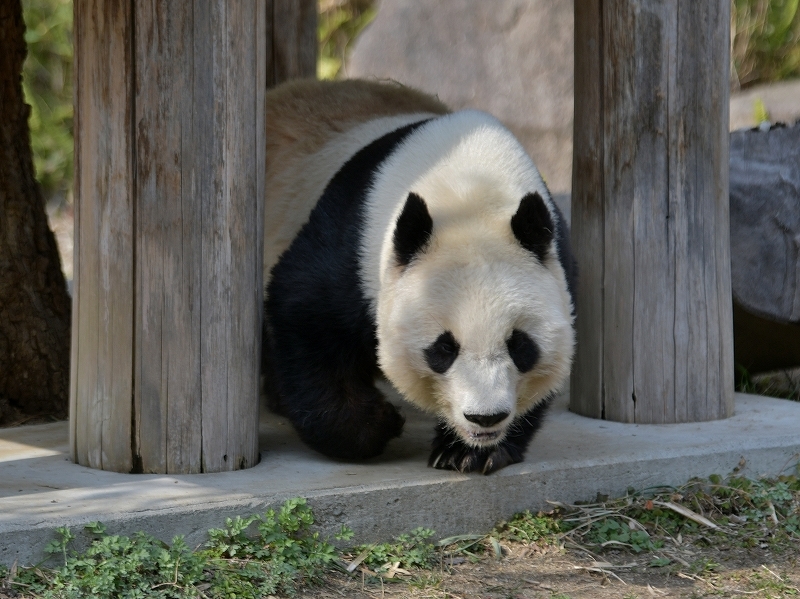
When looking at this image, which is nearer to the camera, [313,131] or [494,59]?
[313,131]

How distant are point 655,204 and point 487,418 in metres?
1.75

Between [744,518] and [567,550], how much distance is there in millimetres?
765

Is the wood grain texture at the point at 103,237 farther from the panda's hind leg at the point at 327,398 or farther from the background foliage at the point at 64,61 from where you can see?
the background foliage at the point at 64,61

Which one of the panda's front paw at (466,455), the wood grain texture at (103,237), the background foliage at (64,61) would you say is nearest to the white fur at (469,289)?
the panda's front paw at (466,455)

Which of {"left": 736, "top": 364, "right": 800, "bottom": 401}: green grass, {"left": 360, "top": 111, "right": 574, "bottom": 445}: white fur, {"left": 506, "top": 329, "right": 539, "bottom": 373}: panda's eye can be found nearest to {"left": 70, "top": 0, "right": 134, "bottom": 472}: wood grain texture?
{"left": 360, "top": 111, "right": 574, "bottom": 445}: white fur

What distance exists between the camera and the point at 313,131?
192 inches

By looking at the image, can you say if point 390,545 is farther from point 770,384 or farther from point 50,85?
point 50,85

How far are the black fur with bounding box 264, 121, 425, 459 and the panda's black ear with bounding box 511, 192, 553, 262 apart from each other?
0.63 metres

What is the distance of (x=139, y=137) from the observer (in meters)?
3.48

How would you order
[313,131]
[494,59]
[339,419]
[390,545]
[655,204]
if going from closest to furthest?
[390,545]
[339,419]
[655,204]
[313,131]
[494,59]

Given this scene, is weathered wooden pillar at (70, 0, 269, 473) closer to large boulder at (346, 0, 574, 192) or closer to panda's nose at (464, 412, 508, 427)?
panda's nose at (464, 412, 508, 427)

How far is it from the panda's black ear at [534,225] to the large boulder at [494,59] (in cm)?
756

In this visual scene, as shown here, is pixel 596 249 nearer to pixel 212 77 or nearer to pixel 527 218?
pixel 527 218

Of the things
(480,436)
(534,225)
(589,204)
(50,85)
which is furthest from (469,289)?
(50,85)
